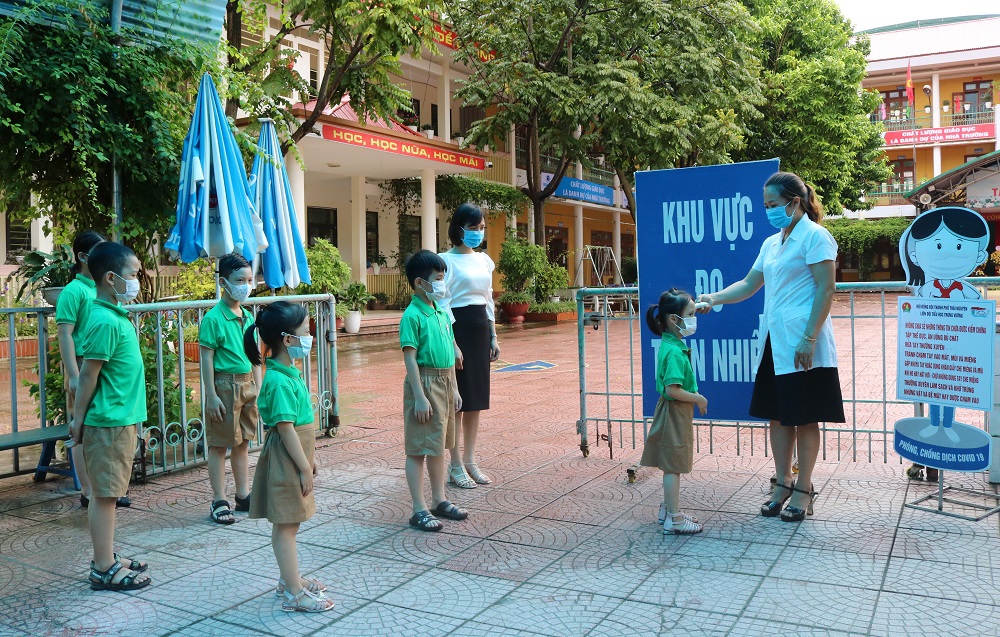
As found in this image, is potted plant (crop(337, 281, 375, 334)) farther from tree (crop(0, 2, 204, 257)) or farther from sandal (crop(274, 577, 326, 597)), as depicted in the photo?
sandal (crop(274, 577, 326, 597))

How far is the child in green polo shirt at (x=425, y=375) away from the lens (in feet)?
13.7

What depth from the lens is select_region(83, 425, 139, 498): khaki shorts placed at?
3.47 metres

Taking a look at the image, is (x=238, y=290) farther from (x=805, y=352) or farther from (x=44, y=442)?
(x=805, y=352)

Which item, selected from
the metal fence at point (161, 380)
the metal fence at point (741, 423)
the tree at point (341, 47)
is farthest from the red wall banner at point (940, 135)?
the metal fence at point (161, 380)

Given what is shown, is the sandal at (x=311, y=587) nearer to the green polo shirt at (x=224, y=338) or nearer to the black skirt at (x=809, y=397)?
the green polo shirt at (x=224, y=338)

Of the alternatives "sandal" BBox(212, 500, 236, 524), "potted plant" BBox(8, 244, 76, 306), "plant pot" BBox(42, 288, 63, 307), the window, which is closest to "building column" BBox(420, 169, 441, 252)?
the window

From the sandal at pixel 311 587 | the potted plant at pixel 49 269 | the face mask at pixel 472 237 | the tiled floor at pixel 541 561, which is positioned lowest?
the tiled floor at pixel 541 561

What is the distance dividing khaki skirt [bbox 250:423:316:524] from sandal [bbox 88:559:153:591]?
0.73m

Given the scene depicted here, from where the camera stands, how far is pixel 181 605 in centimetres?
335

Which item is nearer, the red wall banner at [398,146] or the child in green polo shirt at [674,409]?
the child in green polo shirt at [674,409]

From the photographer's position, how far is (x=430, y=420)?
4246 millimetres

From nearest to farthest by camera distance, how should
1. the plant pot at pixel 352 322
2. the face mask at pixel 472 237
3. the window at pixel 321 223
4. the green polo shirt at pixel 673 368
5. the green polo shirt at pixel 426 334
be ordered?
the green polo shirt at pixel 673 368 → the green polo shirt at pixel 426 334 → the face mask at pixel 472 237 → the plant pot at pixel 352 322 → the window at pixel 321 223

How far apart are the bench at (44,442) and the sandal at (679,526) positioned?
3.54 metres

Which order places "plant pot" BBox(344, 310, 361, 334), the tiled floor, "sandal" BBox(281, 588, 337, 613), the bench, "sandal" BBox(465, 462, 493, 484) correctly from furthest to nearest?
"plant pot" BBox(344, 310, 361, 334) < "sandal" BBox(465, 462, 493, 484) < the bench < "sandal" BBox(281, 588, 337, 613) < the tiled floor
